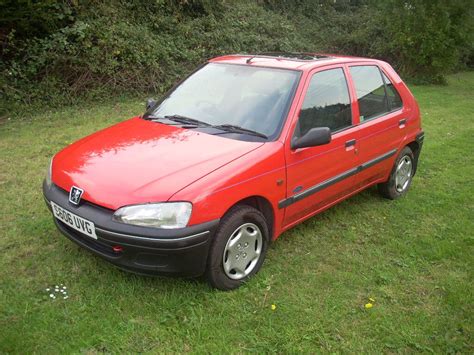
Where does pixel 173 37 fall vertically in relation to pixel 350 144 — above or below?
below

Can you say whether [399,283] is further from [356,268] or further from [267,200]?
[267,200]

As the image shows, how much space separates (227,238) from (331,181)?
1336 millimetres

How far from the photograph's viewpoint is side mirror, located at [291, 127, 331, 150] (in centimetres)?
344

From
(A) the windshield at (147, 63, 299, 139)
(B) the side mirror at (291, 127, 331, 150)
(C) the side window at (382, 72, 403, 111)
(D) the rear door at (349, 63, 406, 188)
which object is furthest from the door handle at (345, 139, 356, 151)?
(C) the side window at (382, 72, 403, 111)

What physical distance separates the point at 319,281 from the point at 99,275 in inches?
66.7

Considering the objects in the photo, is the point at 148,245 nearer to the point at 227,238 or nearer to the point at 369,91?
the point at 227,238

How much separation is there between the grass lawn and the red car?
296mm

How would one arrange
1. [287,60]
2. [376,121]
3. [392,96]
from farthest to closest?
Answer: [392,96] → [376,121] → [287,60]

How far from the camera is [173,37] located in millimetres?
11352

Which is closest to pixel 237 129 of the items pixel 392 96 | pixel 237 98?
pixel 237 98

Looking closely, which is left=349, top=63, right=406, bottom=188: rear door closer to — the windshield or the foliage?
the windshield

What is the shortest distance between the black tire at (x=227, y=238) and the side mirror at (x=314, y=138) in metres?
0.63

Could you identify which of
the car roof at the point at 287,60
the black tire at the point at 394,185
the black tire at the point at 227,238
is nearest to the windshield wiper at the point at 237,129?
the black tire at the point at 227,238

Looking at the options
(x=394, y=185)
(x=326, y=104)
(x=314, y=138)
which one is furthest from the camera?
(x=394, y=185)
